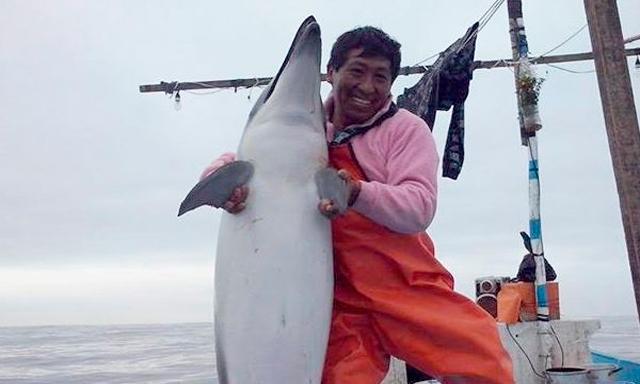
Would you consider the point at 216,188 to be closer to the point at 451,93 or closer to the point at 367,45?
the point at 367,45

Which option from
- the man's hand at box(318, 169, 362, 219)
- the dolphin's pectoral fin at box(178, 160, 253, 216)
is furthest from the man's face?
the dolphin's pectoral fin at box(178, 160, 253, 216)

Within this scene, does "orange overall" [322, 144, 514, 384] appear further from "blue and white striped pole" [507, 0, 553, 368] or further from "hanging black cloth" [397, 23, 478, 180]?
"blue and white striped pole" [507, 0, 553, 368]

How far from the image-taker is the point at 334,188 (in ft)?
10.2

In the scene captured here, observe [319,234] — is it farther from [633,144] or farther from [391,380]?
[391,380]

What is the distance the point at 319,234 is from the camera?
3252 mm

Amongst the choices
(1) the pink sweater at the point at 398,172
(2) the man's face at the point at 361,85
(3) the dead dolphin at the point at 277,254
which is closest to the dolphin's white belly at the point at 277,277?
(3) the dead dolphin at the point at 277,254

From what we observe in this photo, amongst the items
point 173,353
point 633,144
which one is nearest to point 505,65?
point 633,144

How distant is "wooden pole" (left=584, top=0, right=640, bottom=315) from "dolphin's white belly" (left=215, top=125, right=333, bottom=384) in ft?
6.78

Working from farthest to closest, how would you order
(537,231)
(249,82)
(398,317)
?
(249,82)
(537,231)
(398,317)

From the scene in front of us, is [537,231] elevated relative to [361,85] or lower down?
lower down

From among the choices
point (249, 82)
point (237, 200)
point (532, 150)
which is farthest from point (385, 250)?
point (249, 82)

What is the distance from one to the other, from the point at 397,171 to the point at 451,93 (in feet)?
15.5

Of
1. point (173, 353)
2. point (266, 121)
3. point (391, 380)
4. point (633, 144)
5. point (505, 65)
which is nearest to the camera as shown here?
point (266, 121)

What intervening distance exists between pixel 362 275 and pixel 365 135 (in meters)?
0.67
